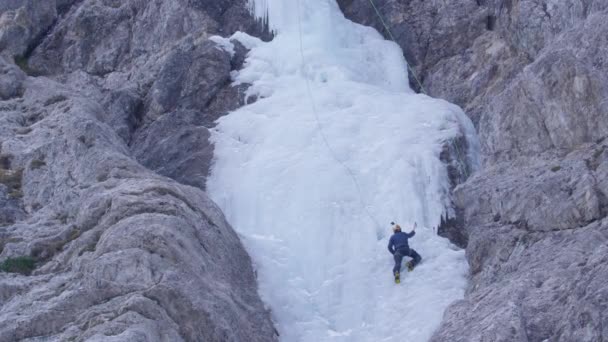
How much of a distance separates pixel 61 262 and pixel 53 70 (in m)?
12.4

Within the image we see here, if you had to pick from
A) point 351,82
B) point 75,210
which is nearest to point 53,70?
point 351,82

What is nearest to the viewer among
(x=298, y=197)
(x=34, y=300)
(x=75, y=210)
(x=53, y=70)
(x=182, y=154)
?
(x=34, y=300)

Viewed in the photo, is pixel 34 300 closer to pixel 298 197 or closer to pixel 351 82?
pixel 298 197

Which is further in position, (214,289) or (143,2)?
(143,2)

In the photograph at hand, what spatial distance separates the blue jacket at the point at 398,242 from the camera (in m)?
17.2

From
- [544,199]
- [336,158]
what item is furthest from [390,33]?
[544,199]

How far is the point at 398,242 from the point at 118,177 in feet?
16.9

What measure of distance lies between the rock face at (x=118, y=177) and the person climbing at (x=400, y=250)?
8.51 feet

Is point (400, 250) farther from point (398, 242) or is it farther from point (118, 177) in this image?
point (118, 177)

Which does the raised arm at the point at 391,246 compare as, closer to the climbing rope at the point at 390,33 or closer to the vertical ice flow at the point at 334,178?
the vertical ice flow at the point at 334,178

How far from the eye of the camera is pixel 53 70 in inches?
1017

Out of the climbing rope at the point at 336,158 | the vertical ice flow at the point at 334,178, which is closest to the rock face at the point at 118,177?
the vertical ice flow at the point at 334,178

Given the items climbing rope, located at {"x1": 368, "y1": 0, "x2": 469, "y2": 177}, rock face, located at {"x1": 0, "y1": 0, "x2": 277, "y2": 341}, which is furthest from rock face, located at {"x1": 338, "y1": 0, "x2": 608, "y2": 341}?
rock face, located at {"x1": 0, "y1": 0, "x2": 277, "y2": 341}

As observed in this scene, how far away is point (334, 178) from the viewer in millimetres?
20188
